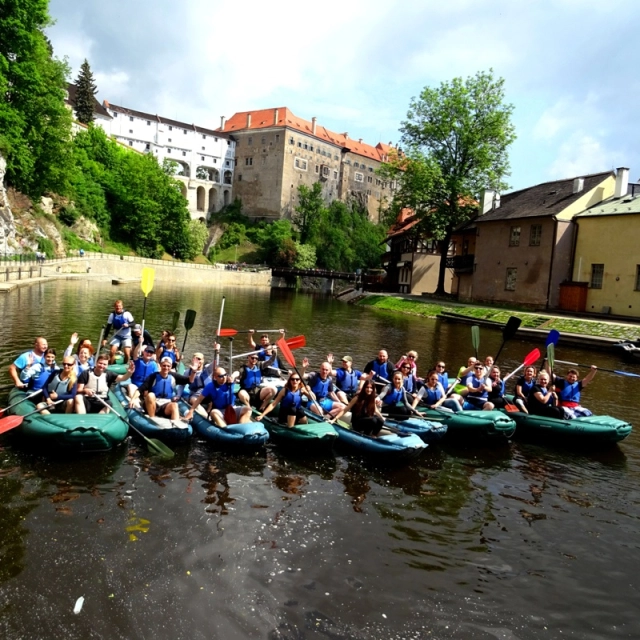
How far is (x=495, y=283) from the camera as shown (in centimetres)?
4053

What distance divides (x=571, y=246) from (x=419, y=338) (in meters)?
14.8

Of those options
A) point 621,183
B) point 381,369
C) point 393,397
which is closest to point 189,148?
point 621,183

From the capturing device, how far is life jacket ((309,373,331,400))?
37.3ft

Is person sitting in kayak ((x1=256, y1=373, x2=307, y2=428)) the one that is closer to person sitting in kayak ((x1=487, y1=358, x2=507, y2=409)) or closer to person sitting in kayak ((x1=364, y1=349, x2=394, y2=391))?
person sitting in kayak ((x1=364, y1=349, x2=394, y2=391))

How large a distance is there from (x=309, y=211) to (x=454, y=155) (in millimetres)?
55729

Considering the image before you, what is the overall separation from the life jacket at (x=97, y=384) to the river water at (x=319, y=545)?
1241 mm

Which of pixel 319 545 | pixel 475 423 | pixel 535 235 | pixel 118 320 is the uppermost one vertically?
pixel 535 235

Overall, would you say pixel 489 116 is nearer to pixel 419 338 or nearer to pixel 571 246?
pixel 571 246

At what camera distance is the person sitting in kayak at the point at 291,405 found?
1012 centimetres

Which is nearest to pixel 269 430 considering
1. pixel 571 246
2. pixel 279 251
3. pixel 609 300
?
pixel 609 300

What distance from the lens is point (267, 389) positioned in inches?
435

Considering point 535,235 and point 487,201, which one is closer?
point 535,235

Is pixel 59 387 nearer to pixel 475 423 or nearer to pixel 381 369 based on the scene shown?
pixel 381 369

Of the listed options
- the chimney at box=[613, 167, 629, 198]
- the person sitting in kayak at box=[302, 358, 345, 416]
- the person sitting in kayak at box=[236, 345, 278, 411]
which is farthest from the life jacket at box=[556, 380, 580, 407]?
the chimney at box=[613, 167, 629, 198]
